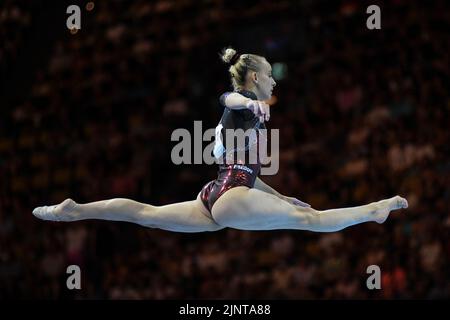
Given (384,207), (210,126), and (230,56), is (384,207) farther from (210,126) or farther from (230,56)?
(210,126)

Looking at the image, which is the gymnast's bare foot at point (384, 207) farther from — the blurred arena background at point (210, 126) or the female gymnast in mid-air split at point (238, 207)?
the blurred arena background at point (210, 126)

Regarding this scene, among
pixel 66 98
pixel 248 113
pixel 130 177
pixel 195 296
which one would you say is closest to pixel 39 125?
pixel 66 98

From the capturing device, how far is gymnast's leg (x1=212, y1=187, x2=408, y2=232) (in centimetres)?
532

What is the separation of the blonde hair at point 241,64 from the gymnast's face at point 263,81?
3 cm

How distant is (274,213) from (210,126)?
505 centimetres

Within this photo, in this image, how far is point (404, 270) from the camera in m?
8.40

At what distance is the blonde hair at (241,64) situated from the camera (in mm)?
5523

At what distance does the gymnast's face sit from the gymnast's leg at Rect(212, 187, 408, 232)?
66 cm

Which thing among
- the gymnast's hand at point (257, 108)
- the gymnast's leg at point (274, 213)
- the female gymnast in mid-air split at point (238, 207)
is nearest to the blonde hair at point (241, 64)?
the female gymnast in mid-air split at point (238, 207)

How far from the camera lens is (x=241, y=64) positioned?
218 inches

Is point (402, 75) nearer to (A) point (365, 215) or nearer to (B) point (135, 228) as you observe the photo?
(B) point (135, 228)

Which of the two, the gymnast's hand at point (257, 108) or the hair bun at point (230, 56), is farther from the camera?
the hair bun at point (230, 56)

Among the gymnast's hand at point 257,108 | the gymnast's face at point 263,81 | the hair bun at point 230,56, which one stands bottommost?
the gymnast's hand at point 257,108

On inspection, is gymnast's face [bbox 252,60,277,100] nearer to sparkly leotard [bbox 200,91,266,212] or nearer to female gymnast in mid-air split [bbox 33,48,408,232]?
female gymnast in mid-air split [bbox 33,48,408,232]
